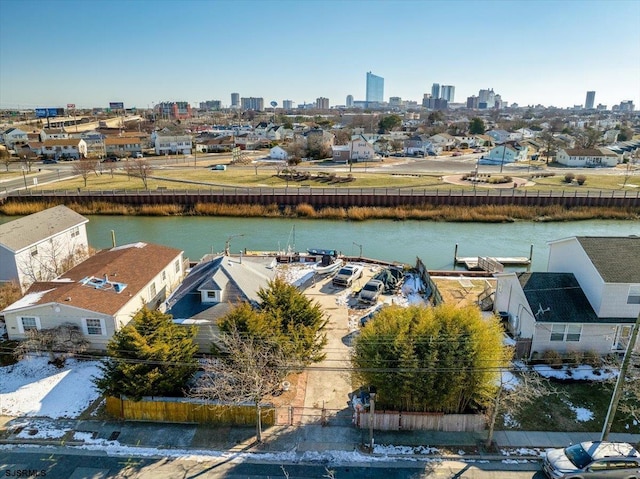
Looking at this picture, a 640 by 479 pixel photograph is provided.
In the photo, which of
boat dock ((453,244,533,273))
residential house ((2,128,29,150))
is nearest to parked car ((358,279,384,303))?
boat dock ((453,244,533,273))

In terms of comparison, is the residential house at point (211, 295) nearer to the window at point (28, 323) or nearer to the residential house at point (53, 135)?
the window at point (28, 323)

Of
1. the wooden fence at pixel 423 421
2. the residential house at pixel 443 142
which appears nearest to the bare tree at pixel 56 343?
the wooden fence at pixel 423 421

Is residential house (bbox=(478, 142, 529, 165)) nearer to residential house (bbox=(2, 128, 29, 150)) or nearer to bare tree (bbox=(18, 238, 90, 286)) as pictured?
bare tree (bbox=(18, 238, 90, 286))

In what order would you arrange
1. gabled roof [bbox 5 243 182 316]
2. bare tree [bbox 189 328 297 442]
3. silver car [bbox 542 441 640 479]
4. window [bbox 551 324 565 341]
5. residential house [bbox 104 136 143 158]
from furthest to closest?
residential house [bbox 104 136 143 158] → gabled roof [bbox 5 243 182 316] → window [bbox 551 324 565 341] → bare tree [bbox 189 328 297 442] → silver car [bbox 542 441 640 479]

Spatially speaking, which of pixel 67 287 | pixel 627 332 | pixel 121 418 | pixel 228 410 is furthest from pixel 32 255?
pixel 627 332

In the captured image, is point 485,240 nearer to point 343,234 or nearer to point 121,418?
point 343,234

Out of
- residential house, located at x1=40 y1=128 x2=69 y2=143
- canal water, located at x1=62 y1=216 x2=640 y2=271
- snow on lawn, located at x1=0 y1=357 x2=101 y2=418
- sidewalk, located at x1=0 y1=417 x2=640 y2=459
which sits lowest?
canal water, located at x1=62 y1=216 x2=640 y2=271

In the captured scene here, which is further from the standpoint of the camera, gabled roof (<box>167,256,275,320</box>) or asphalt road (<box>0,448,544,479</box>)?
gabled roof (<box>167,256,275,320</box>)
